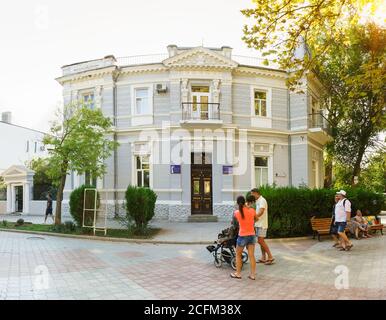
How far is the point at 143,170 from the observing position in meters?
22.0

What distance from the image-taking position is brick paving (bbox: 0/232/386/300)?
656 cm

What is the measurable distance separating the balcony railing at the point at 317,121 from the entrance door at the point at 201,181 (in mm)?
7220

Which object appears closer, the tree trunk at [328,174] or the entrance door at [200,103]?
the entrance door at [200,103]

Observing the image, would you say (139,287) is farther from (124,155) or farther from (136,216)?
(124,155)

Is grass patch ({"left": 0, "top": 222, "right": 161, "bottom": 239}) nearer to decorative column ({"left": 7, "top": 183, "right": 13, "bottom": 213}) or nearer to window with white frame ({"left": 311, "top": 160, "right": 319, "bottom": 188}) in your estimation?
decorative column ({"left": 7, "top": 183, "right": 13, "bottom": 213})

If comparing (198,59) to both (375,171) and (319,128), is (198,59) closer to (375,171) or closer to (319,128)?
(319,128)

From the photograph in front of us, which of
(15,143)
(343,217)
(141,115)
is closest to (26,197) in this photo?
(141,115)

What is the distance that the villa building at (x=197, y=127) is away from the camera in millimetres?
20938

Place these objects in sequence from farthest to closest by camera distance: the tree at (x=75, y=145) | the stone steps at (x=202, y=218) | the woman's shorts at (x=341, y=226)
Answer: the stone steps at (x=202, y=218), the tree at (x=75, y=145), the woman's shorts at (x=341, y=226)

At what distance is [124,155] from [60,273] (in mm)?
14522

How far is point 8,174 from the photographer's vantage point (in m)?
27.3

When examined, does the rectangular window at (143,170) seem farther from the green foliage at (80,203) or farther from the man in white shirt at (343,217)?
the man in white shirt at (343,217)

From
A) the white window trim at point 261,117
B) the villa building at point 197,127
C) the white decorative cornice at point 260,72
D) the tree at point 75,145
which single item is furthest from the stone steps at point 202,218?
the white decorative cornice at point 260,72

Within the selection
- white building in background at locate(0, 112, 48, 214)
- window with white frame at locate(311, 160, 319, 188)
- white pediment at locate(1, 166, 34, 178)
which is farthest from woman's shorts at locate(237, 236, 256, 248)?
white pediment at locate(1, 166, 34, 178)
